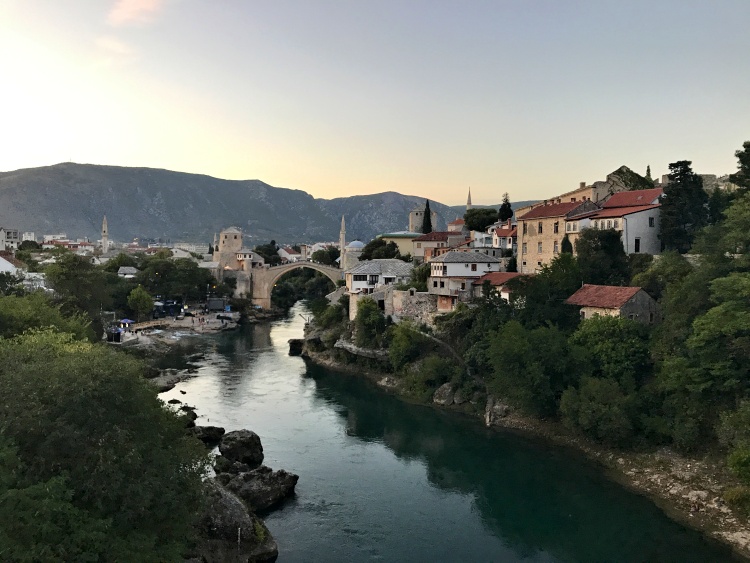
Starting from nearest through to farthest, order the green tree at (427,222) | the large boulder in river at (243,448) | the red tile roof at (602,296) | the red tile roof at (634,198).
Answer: the large boulder in river at (243,448)
the red tile roof at (602,296)
the red tile roof at (634,198)
the green tree at (427,222)

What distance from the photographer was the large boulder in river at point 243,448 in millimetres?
20203

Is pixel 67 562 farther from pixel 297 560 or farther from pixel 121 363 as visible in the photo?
pixel 297 560

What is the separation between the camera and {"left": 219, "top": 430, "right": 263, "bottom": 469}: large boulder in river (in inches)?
795

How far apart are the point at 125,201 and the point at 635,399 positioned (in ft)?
668

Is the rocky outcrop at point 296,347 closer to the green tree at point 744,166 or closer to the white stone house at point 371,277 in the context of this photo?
the white stone house at point 371,277

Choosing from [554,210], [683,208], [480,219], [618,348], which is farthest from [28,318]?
[480,219]

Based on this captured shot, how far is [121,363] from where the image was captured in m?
11.6

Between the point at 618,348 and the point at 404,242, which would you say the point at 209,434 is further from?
the point at 404,242

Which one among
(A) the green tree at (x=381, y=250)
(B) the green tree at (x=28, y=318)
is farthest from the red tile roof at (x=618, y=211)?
(B) the green tree at (x=28, y=318)

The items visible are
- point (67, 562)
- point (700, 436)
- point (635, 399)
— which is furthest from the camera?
point (635, 399)

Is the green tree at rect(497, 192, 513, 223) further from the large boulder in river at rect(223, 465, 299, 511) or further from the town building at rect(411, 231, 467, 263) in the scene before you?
the large boulder in river at rect(223, 465, 299, 511)

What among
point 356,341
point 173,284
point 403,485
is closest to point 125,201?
point 173,284

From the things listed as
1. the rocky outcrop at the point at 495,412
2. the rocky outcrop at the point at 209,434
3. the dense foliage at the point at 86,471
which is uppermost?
the dense foliage at the point at 86,471

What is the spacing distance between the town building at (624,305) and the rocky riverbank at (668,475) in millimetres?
5088
